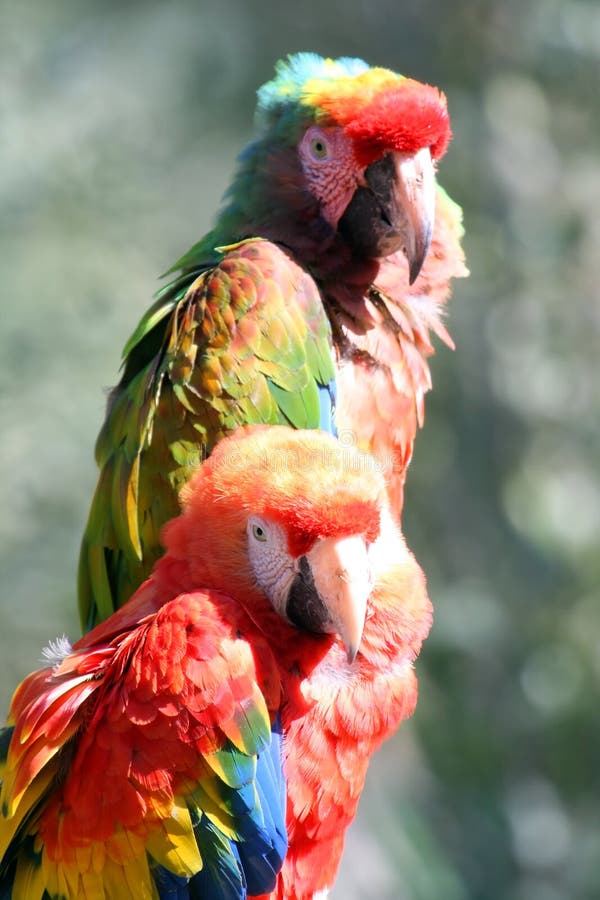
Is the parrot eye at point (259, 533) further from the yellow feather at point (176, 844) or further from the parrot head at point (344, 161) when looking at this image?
the parrot head at point (344, 161)

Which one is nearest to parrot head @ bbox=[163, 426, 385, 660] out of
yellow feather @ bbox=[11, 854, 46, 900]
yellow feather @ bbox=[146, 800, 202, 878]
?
yellow feather @ bbox=[146, 800, 202, 878]

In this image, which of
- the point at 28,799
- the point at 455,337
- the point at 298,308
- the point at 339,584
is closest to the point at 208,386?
the point at 298,308

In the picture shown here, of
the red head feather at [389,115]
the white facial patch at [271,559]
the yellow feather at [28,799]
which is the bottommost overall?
the yellow feather at [28,799]

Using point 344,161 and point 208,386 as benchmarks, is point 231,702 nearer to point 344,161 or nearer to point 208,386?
point 208,386

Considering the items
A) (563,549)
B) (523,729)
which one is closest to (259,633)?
(563,549)

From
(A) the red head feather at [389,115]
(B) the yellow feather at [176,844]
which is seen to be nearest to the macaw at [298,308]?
(A) the red head feather at [389,115]

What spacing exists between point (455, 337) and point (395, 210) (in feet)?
6.46

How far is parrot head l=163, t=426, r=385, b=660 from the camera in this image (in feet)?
4.26

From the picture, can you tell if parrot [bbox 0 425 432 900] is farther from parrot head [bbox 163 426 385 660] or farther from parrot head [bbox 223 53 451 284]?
parrot head [bbox 223 53 451 284]

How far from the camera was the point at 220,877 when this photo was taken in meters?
1.34

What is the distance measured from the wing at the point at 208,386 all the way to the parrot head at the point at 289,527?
0.80 ft

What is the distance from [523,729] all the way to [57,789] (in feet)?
8.33

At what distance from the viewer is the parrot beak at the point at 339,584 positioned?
4.24 feet

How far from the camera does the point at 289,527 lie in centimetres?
132
